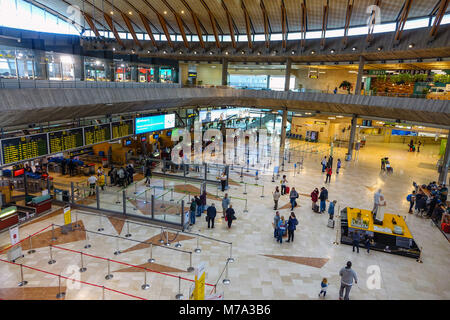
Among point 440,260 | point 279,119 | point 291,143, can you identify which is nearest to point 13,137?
point 440,260

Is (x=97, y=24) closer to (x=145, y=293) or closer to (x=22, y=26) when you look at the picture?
(x=22, y=26)

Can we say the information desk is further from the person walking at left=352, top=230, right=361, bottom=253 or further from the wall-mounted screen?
the wall-mounted screen

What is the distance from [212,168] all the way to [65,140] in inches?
365

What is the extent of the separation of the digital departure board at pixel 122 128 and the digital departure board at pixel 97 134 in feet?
1.32

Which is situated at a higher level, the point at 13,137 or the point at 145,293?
the point at 13,137

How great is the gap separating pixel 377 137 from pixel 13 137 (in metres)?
41.4

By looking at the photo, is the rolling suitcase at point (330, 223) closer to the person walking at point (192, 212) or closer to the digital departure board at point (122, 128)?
the person walking at point (192, 212)

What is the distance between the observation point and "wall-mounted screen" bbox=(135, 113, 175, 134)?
57.2ft

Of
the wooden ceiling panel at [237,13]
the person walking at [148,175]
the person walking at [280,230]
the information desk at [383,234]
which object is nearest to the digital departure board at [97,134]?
the person walking at [148,175]

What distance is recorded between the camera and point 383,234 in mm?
11805

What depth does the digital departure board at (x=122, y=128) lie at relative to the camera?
15.4 metres

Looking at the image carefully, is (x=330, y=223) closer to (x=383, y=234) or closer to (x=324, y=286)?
(x=383, y=234)

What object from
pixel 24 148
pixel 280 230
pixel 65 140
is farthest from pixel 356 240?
pixel 24 148
